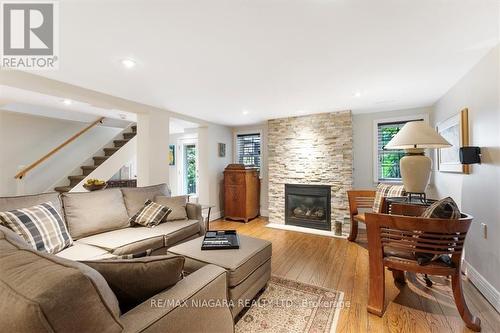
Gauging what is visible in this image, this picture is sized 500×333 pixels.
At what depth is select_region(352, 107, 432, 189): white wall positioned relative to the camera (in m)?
4.09

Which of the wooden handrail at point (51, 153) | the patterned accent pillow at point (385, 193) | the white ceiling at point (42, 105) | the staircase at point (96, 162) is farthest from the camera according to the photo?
the staircase at point (96, 162)

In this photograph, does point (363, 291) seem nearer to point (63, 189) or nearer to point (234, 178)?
point (234, 178)

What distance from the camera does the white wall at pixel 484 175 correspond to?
1.86 metres

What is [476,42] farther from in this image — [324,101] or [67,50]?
[67,50]

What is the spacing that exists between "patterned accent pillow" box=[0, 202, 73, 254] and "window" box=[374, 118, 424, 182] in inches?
177

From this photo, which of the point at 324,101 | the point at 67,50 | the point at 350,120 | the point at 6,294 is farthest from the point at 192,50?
the point at 350,120

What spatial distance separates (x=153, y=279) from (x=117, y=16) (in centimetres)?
161

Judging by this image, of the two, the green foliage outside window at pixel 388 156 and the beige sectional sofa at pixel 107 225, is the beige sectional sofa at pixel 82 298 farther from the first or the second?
the green foliage outside window at pixel 388 156

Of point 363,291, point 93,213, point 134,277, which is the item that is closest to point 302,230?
point 363,291

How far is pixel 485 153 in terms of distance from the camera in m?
2.02

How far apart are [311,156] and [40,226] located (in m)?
3.81

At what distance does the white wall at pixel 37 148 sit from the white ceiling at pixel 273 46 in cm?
292

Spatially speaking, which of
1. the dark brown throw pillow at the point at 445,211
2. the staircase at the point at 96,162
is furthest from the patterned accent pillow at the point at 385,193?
the staircase at the point at 96,162

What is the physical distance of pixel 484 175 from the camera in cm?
204
